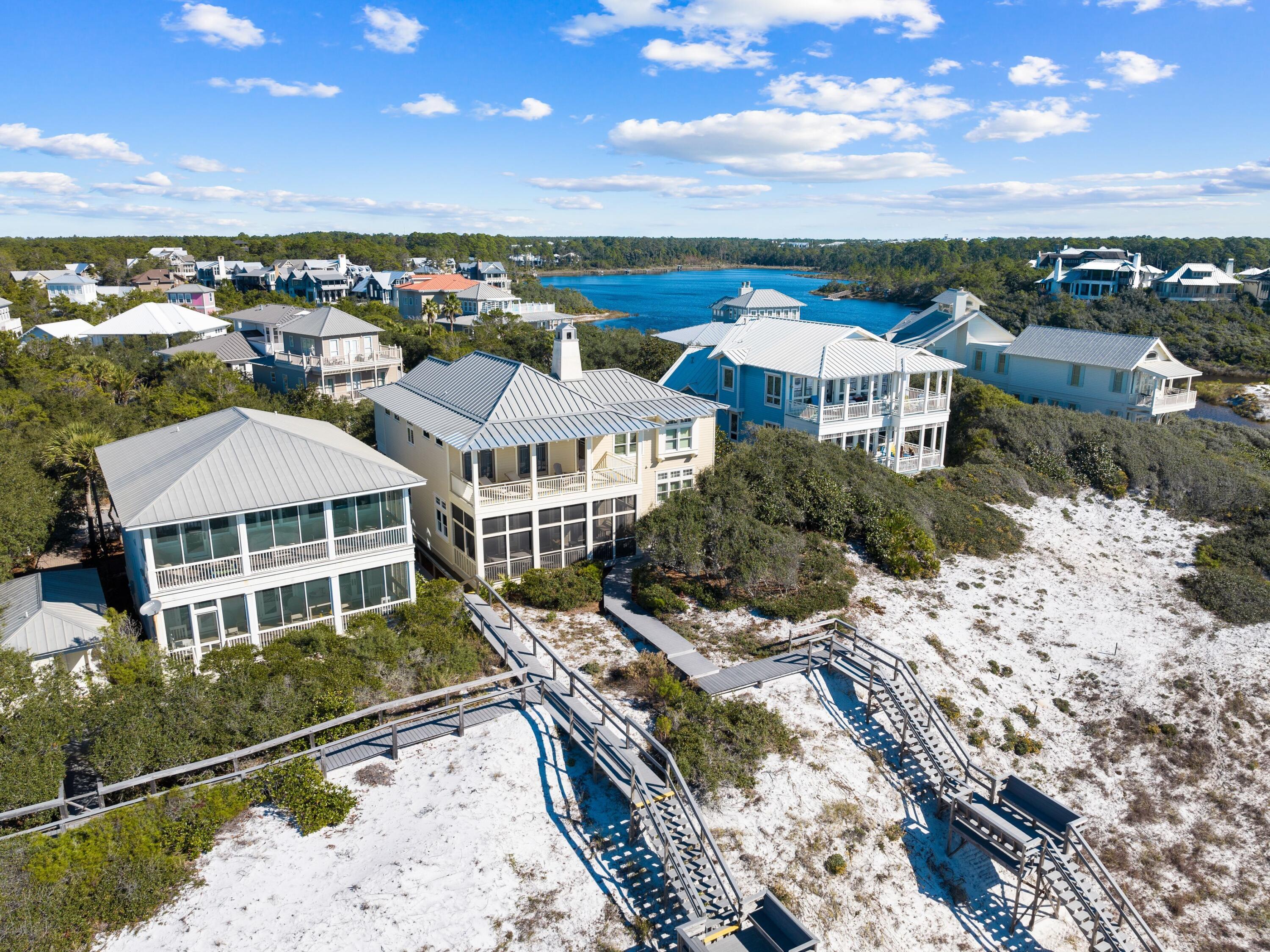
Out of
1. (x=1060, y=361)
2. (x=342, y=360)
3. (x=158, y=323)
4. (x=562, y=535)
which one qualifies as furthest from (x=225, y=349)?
(x=1060, y=361)

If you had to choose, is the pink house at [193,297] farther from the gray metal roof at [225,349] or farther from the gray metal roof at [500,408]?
the gray metal roof at [500,408]

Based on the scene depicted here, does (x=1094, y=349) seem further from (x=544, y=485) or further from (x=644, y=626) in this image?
(x=644, y=626)

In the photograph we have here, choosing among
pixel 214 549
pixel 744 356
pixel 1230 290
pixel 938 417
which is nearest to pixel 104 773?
pixel 214 549

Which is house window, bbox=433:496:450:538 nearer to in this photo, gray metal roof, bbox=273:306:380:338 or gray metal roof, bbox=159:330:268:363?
gray metal roof, bbox=273:306:380:338

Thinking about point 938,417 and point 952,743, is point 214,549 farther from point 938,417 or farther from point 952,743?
point 938,417

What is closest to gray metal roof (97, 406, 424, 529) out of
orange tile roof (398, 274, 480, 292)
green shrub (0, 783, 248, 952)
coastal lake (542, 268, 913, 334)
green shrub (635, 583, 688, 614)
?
green shrub (0, 783, 248, 952)

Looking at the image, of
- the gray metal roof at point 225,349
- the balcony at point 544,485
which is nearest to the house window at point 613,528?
the balcony at point 544,485
